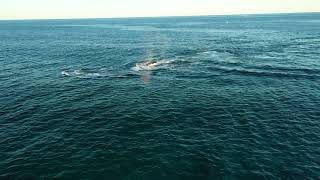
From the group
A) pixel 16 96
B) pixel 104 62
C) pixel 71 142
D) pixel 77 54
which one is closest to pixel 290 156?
pixel 71 142

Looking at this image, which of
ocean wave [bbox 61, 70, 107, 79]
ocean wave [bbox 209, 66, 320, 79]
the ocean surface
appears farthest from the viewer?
ocean wave [bbox 61, 70, 107, 79]

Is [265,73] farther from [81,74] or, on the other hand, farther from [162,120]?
[81,74]

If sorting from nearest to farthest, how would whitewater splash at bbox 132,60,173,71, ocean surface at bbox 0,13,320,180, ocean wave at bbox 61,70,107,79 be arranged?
ocean surface at bbox 0,13,320,180 < ocean wave at bbox 61,70,107,79 < whitewater splash at bbox 132,60,173,71

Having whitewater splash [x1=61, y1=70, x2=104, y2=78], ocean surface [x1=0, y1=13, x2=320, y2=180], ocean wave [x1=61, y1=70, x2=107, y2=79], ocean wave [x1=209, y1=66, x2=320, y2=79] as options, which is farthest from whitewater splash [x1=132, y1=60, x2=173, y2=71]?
ocean wave [x1=209, y1=66, x2=320, y2=79]

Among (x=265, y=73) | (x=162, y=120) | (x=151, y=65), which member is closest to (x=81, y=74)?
(x=151, y=65)

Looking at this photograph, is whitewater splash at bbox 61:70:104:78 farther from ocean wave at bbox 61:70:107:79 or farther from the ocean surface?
the ocean surface

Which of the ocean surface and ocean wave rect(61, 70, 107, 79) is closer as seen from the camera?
the ocean surface

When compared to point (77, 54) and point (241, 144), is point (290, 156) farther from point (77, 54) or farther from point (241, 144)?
point (77, 54)
